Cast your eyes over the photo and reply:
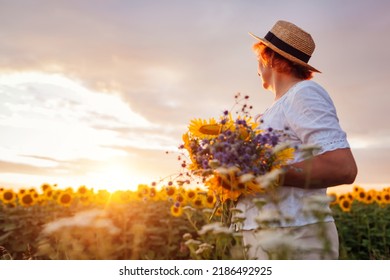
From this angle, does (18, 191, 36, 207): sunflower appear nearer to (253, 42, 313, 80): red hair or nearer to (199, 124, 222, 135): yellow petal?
(253, 42, 313, 80): red hair

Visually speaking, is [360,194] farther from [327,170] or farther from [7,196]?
[327,170]

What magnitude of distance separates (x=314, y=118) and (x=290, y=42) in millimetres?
Answer: 614

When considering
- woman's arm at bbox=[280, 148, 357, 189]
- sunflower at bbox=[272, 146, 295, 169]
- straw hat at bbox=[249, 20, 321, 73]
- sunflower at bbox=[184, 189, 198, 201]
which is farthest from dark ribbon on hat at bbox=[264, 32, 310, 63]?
sunflower at bbox=[184, 189, 198, 201]

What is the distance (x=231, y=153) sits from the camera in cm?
196

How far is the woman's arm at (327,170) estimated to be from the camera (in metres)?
2.23

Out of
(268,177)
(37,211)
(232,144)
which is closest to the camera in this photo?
(268,177)

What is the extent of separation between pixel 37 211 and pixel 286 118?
15.4ft

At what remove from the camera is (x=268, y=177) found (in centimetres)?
168

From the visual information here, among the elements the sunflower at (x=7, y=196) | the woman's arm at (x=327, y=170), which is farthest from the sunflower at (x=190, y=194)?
the woman's arm at (x=327, y=170)

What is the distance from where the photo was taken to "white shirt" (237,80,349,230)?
2.34 meters

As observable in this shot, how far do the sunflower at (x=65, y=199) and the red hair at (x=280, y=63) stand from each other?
4.28m
